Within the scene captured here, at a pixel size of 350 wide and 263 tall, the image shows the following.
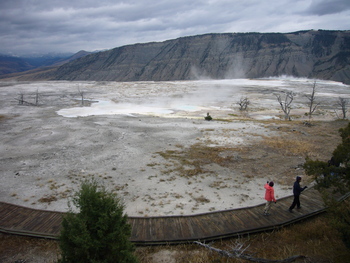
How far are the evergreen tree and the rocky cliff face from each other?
125 metres

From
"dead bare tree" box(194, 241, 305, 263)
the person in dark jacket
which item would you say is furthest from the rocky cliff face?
"dead bare tree" box(194, 241, 305, 263)

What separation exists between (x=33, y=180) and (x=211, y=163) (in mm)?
9869

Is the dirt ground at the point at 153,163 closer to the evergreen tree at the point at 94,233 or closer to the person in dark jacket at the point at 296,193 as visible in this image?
the person in dark jacket at the point at 296,193

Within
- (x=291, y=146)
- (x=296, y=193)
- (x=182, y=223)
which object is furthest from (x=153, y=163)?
(x=291, y=146)

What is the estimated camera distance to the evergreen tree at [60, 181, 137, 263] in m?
5.01

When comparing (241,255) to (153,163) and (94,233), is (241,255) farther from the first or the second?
(153,163)

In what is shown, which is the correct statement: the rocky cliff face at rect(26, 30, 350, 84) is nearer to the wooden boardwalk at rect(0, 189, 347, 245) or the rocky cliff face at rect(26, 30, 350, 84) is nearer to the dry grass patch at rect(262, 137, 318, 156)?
the dry grass patch at rect(262, 137, 318, 156)

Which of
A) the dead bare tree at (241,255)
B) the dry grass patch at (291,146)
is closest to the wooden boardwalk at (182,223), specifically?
the dead bare tree at (241,255)

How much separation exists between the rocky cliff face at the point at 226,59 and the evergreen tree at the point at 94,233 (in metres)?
125

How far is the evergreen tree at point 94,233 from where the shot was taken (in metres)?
5.01

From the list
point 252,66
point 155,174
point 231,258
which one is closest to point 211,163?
point 155,174

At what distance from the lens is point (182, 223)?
8602 millimetres

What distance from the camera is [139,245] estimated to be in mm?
7582

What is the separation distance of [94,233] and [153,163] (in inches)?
392
